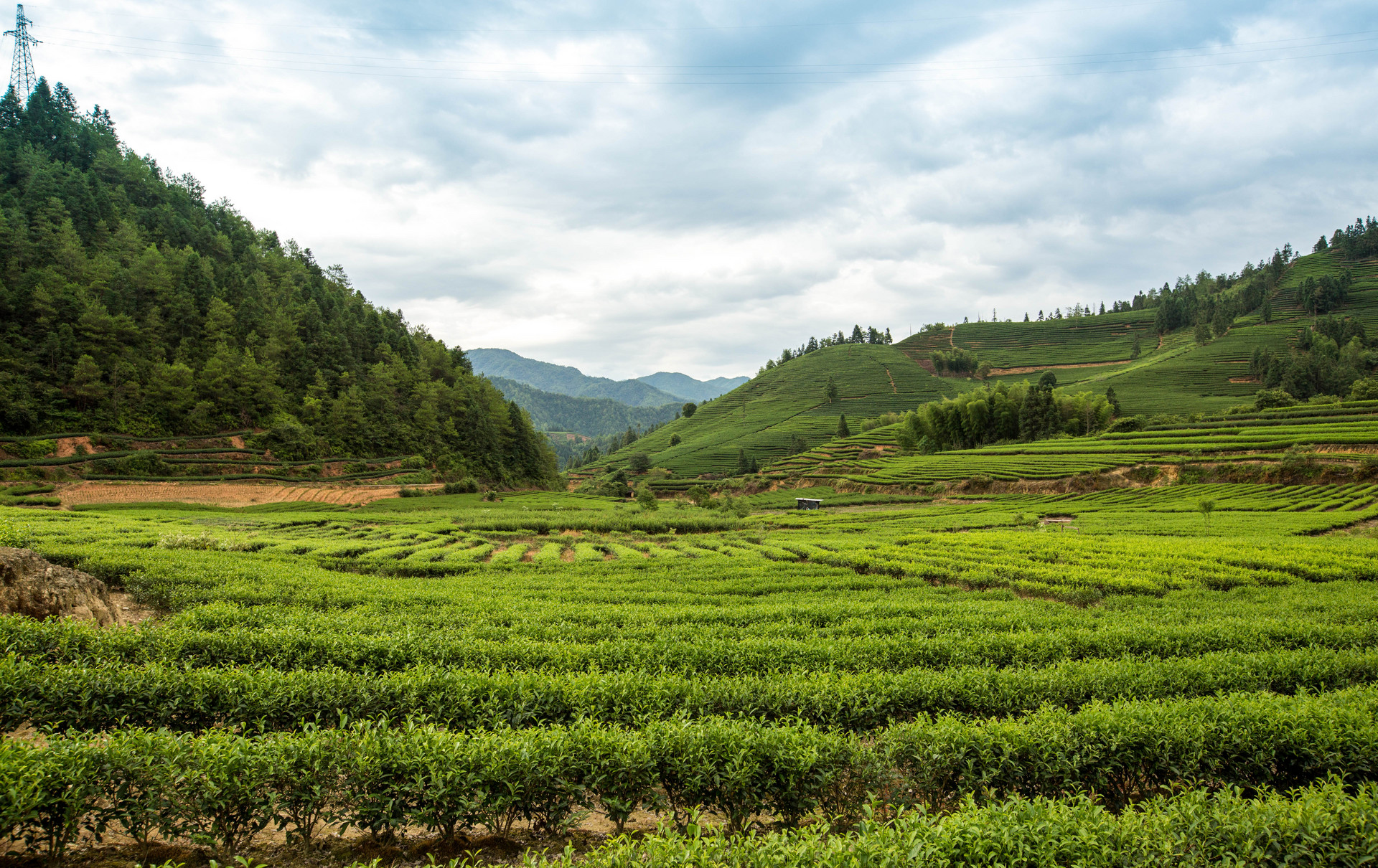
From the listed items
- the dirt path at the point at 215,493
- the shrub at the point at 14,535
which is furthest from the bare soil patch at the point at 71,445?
the shrub at the point at 14,535

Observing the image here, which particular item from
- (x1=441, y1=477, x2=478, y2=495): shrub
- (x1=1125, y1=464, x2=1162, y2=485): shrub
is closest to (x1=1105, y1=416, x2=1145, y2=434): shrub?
(x1=1125, y1=464, x2=1162, y2=485): shrub

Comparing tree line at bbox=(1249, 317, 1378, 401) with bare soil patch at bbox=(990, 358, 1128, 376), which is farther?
bare soil patch at bbox=(990, 358, 1128, 376)

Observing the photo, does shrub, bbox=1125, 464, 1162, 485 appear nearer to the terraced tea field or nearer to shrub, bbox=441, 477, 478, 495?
the terraced tea field

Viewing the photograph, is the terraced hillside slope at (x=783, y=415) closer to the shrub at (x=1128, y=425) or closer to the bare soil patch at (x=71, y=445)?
the shrub at (x=1128, y=425)

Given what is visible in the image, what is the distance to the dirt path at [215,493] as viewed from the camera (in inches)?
1849

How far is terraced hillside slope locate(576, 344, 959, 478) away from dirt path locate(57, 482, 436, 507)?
70872mm

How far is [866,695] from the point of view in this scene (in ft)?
27.9

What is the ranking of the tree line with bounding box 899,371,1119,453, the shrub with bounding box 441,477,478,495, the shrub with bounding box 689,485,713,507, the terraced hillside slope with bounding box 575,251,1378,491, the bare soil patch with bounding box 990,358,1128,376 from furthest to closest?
the bare soil patch with bounding box 990,358,1128,376, the tree line with bounding box 899,371,1119,453, the shrub with bounding box 441,477,478,495, the terraced hillside slope with bounding box 575,251,1378,491, the shrub with bounding box 689,485,713,507

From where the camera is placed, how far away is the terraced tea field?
5.29 m

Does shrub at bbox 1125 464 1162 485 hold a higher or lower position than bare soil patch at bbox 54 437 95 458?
lower

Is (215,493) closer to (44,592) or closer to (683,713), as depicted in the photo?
(44,592)

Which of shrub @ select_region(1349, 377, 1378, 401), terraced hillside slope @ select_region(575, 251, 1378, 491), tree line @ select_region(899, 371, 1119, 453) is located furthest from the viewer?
tree line @ select_region(899, 371, 1119, 453)

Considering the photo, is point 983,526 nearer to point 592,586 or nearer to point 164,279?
point 592,586

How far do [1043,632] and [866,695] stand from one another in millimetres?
7268
